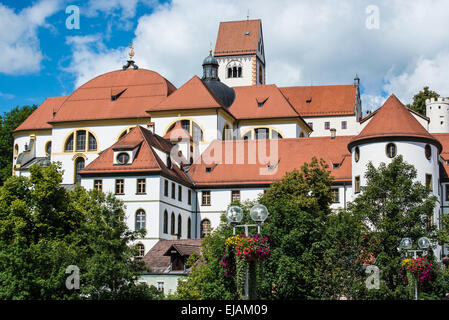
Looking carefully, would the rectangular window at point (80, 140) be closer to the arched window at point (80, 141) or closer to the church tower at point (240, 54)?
the arched window at point (80, 141)

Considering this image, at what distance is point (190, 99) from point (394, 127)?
22.0m

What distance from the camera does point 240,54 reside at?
10062cm

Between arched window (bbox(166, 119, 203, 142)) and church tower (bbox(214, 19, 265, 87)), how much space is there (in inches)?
1388

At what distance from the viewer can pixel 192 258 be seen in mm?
42344

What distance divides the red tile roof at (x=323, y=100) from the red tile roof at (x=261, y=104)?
1488cm

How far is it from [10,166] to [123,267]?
165ft

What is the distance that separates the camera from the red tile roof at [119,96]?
67812 mm

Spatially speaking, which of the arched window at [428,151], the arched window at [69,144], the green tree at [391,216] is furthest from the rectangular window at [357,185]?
the arched window at [69,144]

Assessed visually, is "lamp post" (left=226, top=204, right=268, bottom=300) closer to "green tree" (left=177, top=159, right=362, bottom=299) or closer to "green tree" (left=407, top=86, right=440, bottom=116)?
"green tree" (left=177, top=159, right=362, bottom=299)

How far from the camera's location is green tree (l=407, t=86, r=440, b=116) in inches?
3556

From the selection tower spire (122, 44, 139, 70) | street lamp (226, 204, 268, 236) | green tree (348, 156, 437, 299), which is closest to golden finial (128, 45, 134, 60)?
tower spire (122, 44, 139, 70)

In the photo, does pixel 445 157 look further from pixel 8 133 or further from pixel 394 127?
pixel 8 133
